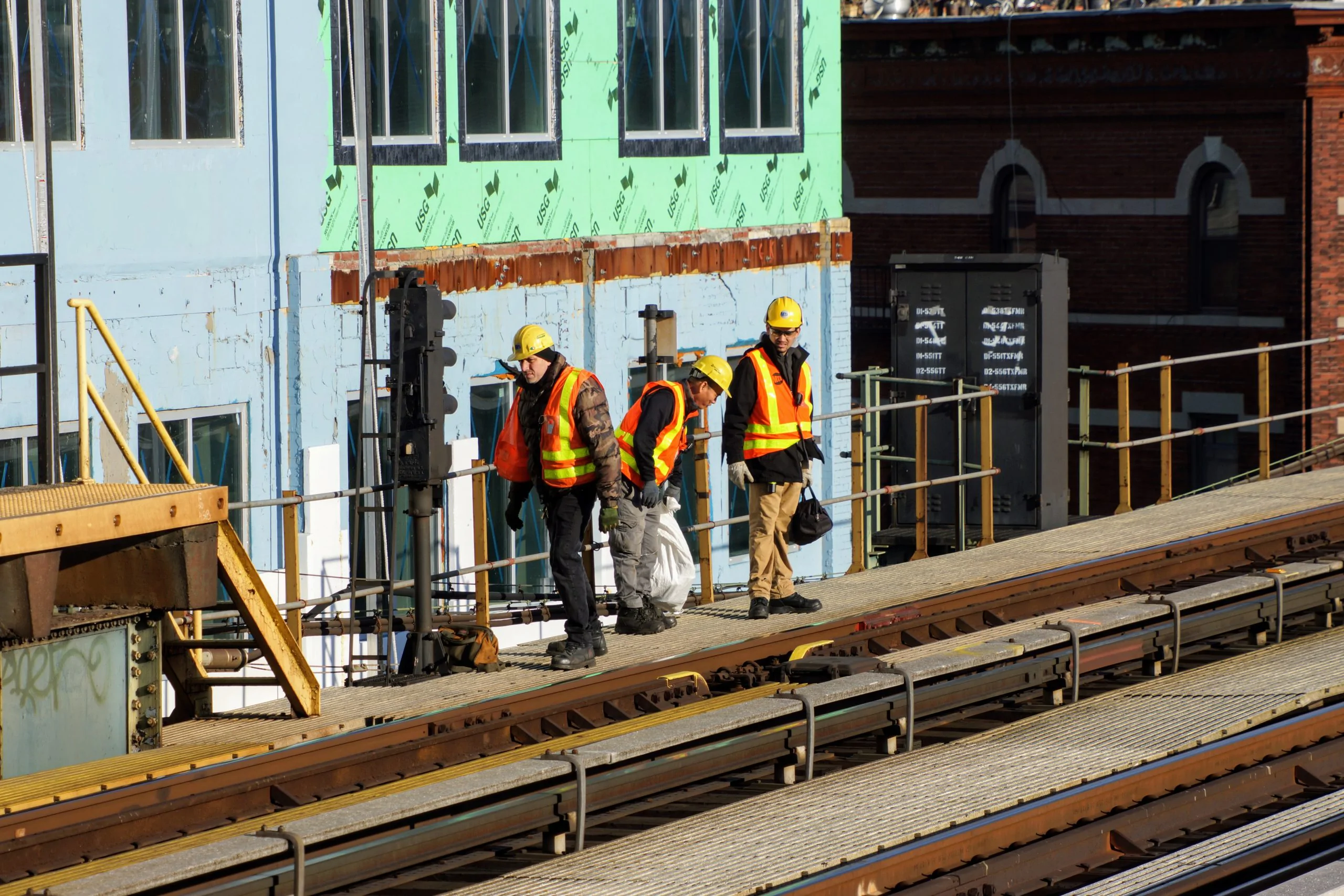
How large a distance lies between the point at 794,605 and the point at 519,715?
10.8 ft

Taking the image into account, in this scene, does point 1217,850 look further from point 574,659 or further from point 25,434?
point 25,434

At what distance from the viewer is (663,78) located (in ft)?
68.2

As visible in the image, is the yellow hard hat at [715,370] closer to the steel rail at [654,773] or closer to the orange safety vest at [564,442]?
the orange safety vest at [564,442]

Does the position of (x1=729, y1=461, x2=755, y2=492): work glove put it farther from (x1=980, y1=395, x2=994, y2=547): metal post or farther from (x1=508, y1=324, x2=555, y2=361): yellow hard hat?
(x1=980, y1=395, x2=994, y2=547): metal post

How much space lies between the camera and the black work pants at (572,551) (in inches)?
462

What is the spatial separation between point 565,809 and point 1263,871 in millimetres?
2778

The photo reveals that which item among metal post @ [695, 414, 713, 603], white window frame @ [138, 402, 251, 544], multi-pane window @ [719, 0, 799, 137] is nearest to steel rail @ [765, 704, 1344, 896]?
metal post @ [695, 414, 713, 603]

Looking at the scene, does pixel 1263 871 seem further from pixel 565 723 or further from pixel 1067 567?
pixel 1067 567

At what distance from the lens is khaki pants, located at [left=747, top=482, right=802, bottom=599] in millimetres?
13000

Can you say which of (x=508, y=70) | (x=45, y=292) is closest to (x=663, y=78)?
(x=508, y=70)

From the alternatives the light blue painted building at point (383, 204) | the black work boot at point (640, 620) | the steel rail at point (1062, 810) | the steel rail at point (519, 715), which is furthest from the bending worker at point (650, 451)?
the light blue painted building at point (383, 204)

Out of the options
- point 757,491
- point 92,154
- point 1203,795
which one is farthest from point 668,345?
point 1203,795

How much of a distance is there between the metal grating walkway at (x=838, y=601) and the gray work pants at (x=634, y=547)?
0.29 meters

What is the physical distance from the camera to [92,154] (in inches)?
606
